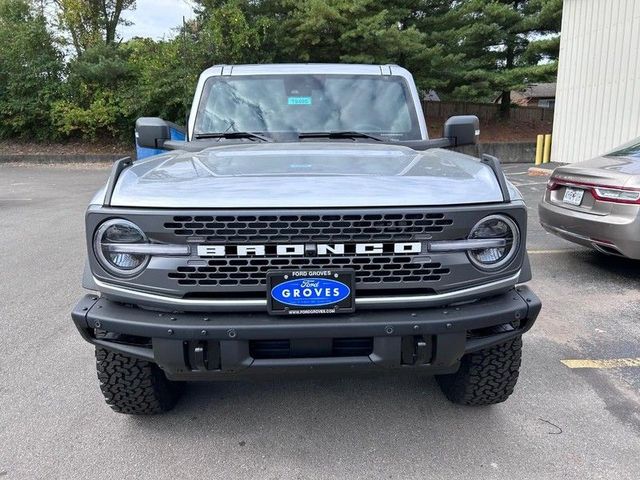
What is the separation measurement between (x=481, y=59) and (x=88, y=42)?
1639cm

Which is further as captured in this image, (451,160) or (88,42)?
(88,42)

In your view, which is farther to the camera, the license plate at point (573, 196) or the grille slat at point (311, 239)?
the license plate at point (573, 196)

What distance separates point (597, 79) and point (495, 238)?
1538 cm

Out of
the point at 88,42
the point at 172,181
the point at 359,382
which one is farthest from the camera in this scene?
the point at 88,42

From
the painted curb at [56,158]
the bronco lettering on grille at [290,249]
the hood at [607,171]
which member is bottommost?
the painted curb at [56,158]

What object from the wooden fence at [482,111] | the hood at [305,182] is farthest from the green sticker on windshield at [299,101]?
the wooden fence at [482,111]

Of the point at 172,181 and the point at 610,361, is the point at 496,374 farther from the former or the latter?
Answer: the point at 172,181

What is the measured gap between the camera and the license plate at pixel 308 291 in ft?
7.31

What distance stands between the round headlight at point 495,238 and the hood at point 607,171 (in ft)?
10.4

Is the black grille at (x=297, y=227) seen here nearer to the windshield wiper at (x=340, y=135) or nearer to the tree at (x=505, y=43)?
the windshield wiper at (x=340, y=135)

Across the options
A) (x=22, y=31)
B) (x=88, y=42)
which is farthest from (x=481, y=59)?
(x=22, y=31)

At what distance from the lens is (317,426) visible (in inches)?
113

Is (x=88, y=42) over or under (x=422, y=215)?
over

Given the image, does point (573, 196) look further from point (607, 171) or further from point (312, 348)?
point (312, 348)
